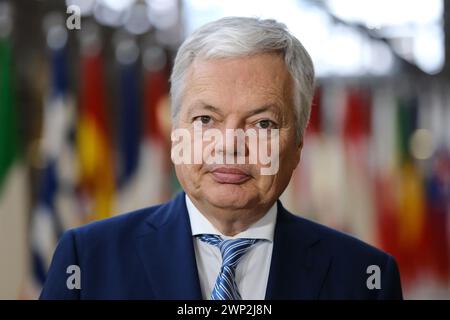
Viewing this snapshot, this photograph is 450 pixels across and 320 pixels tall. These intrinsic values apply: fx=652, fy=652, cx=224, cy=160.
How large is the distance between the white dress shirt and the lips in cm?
8

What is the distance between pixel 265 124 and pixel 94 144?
772mm

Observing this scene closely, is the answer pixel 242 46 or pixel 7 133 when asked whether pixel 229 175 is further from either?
pixel 7 133

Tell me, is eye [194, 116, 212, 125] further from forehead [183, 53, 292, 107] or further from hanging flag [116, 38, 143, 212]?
hanging flag [116, 38, 143, 212]

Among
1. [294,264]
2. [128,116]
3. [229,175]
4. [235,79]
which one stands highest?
[128,116]

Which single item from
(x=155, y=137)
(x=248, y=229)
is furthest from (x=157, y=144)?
(x=248, y=229)

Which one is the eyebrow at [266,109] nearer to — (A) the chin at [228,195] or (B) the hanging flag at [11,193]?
(A) the chin at [228,195]

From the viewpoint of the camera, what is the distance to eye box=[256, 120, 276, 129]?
853 millimetres

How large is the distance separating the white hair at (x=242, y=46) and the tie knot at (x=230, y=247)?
168 mm

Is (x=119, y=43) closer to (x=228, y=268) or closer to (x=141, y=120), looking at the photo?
(x=141, y=120)

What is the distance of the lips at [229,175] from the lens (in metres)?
0.84

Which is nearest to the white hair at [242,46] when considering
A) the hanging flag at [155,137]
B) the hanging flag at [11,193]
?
the hanging flag at [155,137]

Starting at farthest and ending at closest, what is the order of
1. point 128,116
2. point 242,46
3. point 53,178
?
point 128,116 < point 53,178 < point 242,46

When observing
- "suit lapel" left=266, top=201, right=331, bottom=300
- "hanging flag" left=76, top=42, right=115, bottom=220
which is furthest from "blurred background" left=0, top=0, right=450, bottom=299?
"suit lapel" left=266, top=201, right=331, bottom=300

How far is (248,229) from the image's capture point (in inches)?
35.3
